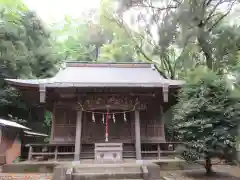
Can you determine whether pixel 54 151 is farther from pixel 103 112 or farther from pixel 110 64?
pixel 110 64

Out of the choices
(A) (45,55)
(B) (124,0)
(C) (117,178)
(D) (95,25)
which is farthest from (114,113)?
(D) (95,25)

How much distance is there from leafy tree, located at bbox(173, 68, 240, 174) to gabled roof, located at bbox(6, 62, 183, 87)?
2406 millimetres

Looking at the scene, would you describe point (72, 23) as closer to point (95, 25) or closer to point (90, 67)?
point (95, 25)

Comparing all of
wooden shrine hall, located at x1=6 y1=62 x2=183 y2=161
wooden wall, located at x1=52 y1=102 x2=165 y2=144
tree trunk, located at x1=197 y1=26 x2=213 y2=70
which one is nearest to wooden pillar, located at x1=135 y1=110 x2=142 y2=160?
wooden shrine hall, located at x1=6 y1=62 x2=183 y2=161

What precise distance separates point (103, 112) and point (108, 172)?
4003mm

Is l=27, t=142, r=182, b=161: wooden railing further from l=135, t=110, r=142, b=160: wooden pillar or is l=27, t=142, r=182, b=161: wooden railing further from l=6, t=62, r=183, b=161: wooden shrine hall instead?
l=135, t=110, r=142, b=160: wooden pillar

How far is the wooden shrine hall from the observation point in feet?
38.2

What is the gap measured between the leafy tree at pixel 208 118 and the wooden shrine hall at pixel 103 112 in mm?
2189

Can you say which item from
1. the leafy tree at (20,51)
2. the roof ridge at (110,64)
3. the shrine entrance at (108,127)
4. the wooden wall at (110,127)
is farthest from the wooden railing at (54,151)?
the leafy tree at (20,51)

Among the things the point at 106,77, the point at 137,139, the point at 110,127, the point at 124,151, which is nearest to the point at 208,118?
the point at 137,139

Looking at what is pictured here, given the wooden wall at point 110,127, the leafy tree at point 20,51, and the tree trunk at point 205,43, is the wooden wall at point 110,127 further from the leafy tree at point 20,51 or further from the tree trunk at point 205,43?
the leafy tree at point 20,51

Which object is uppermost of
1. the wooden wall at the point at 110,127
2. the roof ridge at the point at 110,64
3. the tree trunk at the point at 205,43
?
the tree trunk at the point at 205,43

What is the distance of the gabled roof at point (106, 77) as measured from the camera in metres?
11.5

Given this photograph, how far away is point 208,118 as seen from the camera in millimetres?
9055
